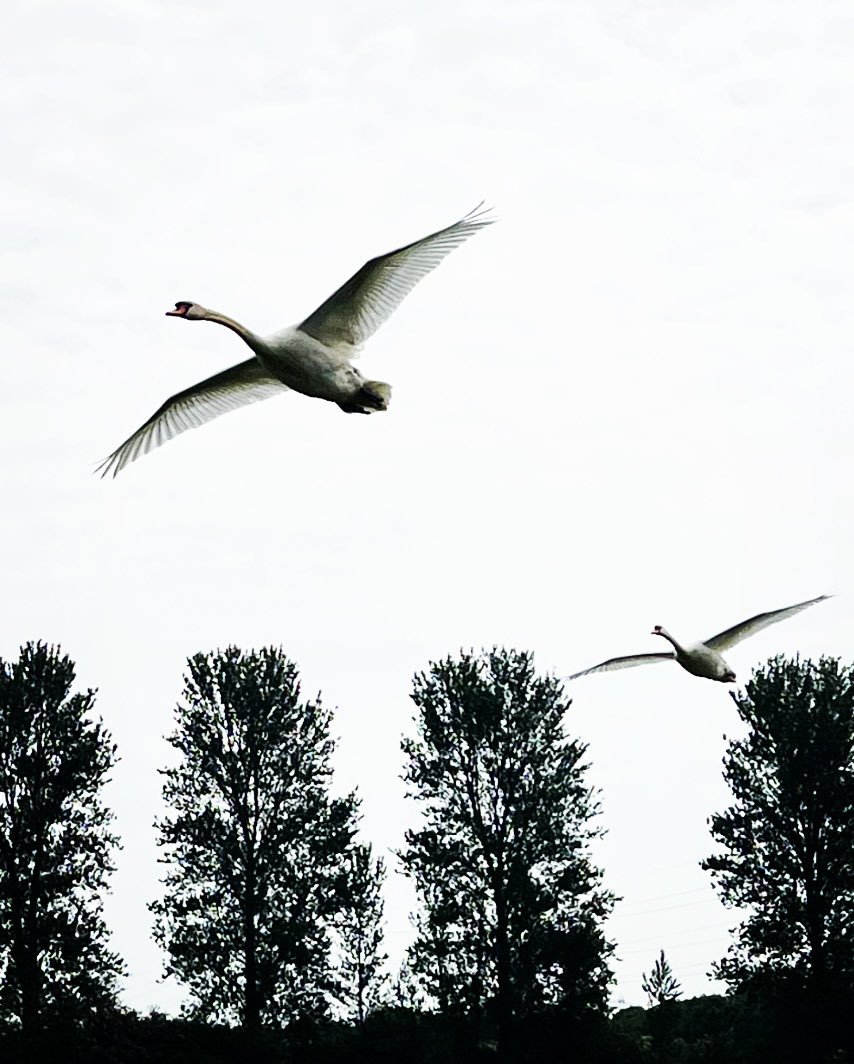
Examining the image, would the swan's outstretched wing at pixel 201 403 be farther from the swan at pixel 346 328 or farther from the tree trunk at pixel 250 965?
the tree trunk at pixel 250 965

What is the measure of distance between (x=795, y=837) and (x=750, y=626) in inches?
705

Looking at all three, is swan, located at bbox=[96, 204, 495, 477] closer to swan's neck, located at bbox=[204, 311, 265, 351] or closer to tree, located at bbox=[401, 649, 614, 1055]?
swan's neck, located at bbox=[204, 311, 265, 351]

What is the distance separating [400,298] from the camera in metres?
18.0

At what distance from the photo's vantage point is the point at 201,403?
19.7 metres

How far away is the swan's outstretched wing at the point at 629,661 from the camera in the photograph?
30875 millimetres

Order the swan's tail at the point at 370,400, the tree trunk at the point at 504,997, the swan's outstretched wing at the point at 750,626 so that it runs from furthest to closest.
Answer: the tree trunk at the point at 504,997, the swan's outstretched wing at the point at 750,626, the swan's tail at the point at 370,400

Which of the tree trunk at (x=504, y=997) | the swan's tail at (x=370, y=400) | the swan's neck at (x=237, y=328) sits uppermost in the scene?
the swan's neck at (x=237, y=328)

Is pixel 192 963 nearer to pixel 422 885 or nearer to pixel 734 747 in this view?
pixel 422 885

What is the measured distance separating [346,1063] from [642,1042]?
1226 cm

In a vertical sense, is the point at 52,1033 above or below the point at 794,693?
below

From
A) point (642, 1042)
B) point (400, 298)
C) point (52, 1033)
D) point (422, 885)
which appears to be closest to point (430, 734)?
point (422, 885)

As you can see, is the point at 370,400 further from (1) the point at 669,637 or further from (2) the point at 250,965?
(2) the point at 250,965

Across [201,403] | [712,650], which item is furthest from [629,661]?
[201,403]

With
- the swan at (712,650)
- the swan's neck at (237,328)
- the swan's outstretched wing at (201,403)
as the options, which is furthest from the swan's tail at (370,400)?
the swan at (712,650)
